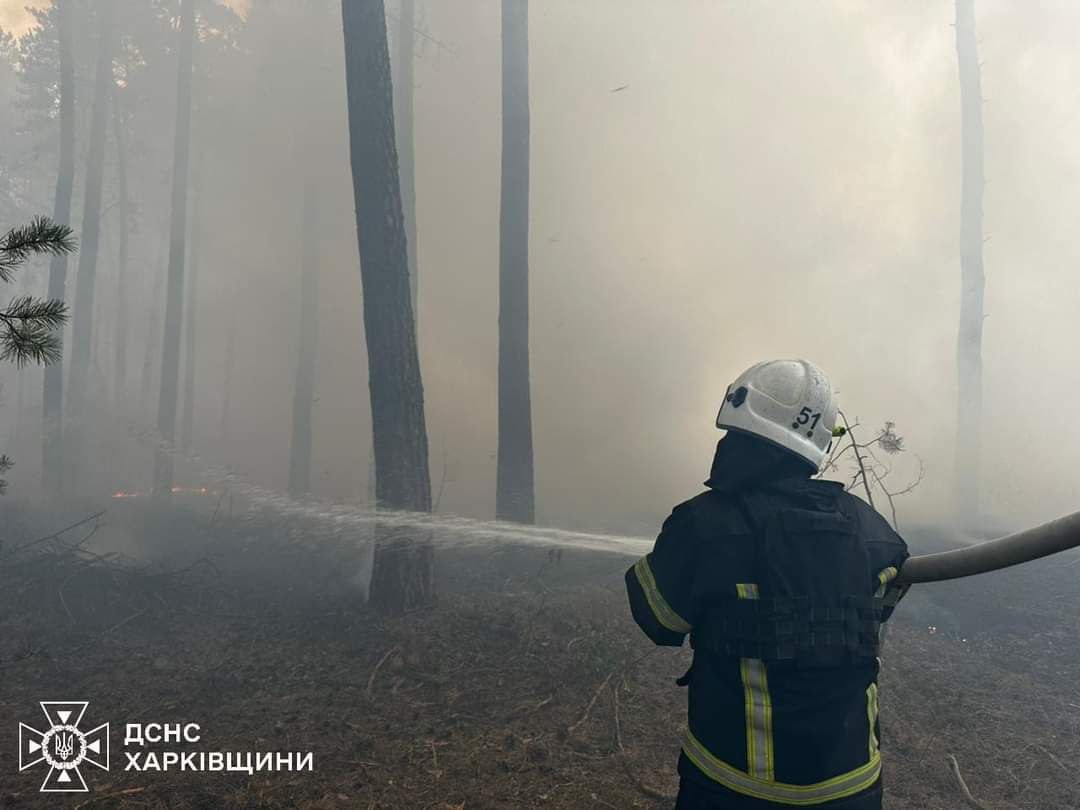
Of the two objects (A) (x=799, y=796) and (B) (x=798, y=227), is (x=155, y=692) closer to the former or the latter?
(A) (x=799, y=796)

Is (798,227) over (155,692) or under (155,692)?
over

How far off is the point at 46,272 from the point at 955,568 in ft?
182

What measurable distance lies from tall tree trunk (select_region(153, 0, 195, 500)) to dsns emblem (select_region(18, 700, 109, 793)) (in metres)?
11.8

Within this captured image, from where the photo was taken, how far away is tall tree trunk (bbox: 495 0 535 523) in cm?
999

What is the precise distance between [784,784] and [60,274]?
20887mm

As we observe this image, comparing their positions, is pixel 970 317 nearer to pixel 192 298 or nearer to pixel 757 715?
pixel 757 715

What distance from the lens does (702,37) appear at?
19656 millimetres

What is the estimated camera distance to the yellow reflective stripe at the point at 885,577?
102 inches

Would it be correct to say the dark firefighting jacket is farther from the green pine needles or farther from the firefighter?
the green pine needles

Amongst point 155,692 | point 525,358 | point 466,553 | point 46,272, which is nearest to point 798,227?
point 525,358

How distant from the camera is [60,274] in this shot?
18.3m

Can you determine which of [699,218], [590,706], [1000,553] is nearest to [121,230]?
[699,218]

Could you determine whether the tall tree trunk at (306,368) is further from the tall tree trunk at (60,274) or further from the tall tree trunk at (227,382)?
the tall tree trunk at (227,382)

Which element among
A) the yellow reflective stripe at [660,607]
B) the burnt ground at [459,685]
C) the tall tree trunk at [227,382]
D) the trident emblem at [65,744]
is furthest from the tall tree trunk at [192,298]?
the yellow reflective stripe at [660,607]
